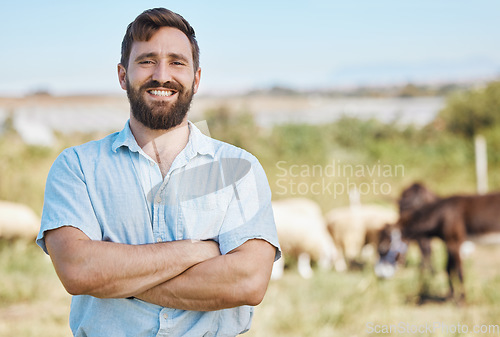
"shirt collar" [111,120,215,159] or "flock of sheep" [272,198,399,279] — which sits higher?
"shirt collar" [111,120,215,159]

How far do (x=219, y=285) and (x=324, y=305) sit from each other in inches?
176

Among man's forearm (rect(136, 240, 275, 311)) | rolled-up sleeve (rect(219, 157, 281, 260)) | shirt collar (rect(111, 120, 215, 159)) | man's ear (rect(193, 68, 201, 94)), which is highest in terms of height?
man's ear (rect(193, 68, 201, 94))

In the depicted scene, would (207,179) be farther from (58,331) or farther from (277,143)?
(277,143)

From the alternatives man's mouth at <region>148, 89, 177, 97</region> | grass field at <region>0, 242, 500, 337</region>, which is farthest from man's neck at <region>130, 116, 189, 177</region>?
grass field at <region>0, 242, 500, 337</region>

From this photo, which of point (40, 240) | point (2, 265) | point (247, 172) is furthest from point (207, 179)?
point (2, 265)

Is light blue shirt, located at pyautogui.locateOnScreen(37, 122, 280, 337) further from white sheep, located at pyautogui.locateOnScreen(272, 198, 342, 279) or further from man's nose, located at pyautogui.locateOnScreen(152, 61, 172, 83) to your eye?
white sheep, located at pyautogui.locateOnScreen(272, 198, 342, 279)

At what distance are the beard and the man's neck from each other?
25 mm

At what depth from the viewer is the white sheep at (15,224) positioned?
353 inches

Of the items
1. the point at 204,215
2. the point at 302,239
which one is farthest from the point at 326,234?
the point at 204,215

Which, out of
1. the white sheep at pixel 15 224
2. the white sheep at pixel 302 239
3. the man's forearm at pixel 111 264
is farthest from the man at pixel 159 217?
the white sheep at pixel 15 224

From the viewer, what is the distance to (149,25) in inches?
76.4

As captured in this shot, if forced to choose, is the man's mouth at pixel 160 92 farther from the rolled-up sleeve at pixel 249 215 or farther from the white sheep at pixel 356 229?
the white sheep at pixel 356 229

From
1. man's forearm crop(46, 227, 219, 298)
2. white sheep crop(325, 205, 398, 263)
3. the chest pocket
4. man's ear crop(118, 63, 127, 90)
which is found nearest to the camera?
man's forearm crop(46, 227, 219, 298)

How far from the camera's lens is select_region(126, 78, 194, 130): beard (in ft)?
6.39
